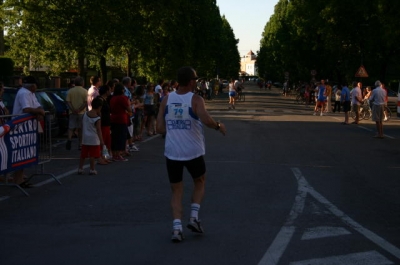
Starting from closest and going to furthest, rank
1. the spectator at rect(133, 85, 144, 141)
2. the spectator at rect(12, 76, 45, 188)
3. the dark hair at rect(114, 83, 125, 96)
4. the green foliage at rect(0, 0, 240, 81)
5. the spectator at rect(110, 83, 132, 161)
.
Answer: the spectator at rect(12, 76, 45, 188) → the spectator at rect(110, 83, 132, 161) → the dark hair at rect(114, 83, 125, 96) → the spectator at rect(133, 85, 144, 141) → the green foliage at rect(0, 0, 240, 81)

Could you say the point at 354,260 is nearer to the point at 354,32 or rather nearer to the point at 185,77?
the point at 185,77

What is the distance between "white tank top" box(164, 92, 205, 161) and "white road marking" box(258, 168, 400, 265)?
4.30ft

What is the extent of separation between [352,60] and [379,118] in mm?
32155

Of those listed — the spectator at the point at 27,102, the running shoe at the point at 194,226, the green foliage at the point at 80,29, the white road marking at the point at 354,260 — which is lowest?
the white road marking at the point at 354,260

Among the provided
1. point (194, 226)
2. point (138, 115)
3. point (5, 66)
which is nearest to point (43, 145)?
point (194, 226)

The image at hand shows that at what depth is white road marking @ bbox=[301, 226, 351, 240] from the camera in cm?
776

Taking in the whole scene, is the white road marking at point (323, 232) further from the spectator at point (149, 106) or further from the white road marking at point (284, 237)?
the spectator at point (149, 106)

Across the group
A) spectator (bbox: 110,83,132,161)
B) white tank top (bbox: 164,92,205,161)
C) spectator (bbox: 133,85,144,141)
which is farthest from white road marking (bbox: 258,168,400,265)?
spectator (bbox: 133,85,144,141)

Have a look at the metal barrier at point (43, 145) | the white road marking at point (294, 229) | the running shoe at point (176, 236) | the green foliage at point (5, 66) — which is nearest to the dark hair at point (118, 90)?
the metal barrier at point (43, 145)

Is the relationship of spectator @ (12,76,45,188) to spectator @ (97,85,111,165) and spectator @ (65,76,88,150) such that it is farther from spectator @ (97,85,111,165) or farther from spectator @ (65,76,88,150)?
spectator @ (65,76,88,150)

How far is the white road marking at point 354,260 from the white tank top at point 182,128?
1698 mm

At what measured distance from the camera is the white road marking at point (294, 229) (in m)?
6.90

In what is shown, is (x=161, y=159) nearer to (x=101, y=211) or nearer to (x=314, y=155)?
(x=314, y=155)

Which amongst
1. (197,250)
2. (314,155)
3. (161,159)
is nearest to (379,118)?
(314,155)
